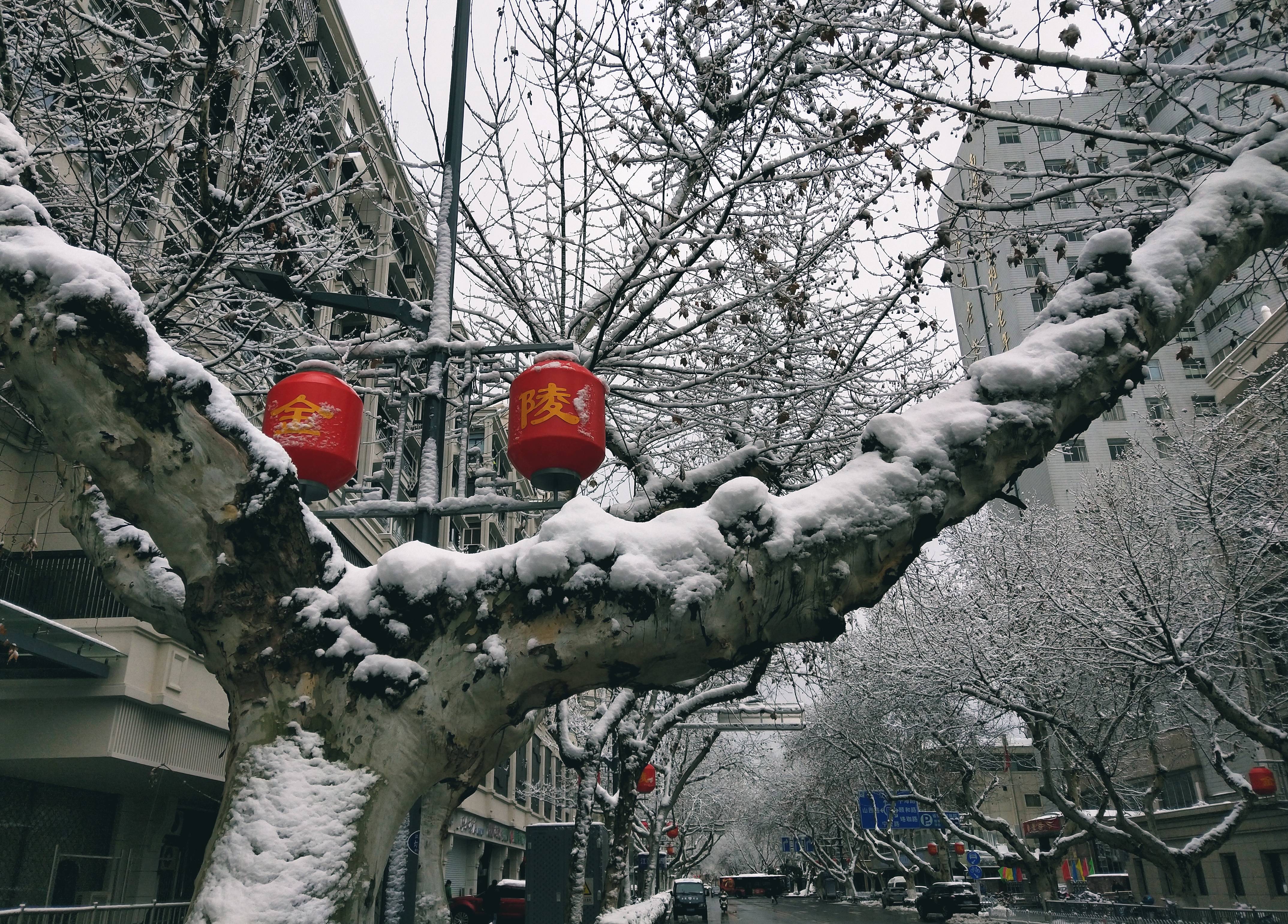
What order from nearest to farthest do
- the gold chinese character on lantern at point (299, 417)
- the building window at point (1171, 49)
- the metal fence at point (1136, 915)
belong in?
the gold chinese character on lantern at point (299, 417), the building window at point (1171, 49), the metal fence at point (1136, 915)

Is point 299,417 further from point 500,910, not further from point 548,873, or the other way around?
point 500,910

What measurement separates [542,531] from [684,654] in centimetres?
72

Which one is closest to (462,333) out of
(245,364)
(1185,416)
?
(245,364)

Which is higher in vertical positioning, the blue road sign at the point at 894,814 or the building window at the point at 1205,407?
the building window at the point at 1205,407

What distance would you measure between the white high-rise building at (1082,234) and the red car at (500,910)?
17.2 metres

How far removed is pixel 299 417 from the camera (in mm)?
4363

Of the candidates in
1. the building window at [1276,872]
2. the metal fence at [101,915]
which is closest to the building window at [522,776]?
the building window at [1276,872]

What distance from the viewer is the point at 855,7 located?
21.6 feet

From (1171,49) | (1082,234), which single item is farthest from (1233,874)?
(1171,49)

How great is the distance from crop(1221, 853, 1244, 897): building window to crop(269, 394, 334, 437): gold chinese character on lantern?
29.7m

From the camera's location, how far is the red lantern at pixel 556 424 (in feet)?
13.5

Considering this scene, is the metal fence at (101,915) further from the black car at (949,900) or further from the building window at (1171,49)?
the black car at (949,900)

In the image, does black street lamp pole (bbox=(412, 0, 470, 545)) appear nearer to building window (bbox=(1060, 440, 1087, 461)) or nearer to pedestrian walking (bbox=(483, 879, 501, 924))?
pedestrian walking (bbox=(483, 879, 501, 924))

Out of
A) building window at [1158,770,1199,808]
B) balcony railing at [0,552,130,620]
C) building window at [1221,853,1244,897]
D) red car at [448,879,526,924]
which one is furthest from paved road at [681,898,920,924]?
balcony railing at [0,552,130,620]
